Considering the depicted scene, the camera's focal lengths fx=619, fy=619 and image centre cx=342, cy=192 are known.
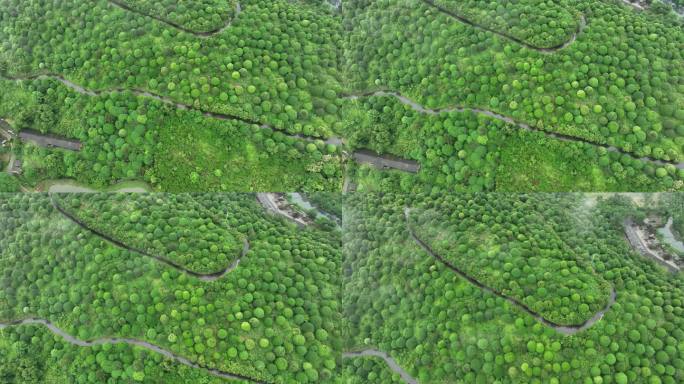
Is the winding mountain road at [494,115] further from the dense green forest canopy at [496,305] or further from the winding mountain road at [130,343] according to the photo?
the winding mountain road at [130,343]

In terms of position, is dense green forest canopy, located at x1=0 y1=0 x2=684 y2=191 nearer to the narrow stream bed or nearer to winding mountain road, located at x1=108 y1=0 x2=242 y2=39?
winding mountain road, located at x1=108 y1=0 x2=242 y2=39

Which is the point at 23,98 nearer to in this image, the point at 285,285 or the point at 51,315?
the point at 51,315

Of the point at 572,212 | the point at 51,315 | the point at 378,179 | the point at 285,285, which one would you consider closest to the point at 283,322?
the point at 285,285

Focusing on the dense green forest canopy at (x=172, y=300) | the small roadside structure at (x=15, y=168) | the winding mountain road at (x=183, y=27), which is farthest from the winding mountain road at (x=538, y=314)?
the small roadside structure at (x=15, y=168)

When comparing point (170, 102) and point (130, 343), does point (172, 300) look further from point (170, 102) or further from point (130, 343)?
point (170, 102)

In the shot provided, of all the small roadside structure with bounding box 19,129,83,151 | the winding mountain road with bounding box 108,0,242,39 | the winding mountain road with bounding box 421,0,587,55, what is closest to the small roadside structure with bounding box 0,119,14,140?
the small roadside structure with bounding box 19,129,83,151

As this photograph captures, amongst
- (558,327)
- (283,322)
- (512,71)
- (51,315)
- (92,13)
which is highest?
(512,71)

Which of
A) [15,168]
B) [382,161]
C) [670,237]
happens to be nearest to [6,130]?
[15,168]
